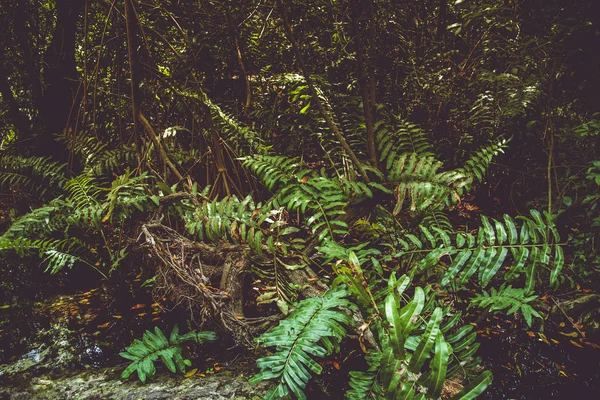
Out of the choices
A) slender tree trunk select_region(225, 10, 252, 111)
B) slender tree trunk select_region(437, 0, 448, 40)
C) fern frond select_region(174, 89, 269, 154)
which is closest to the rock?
fern frond select_region(174, 89, 269, 154)

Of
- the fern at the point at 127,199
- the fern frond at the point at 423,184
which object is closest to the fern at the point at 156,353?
the fern at the point at 127,199

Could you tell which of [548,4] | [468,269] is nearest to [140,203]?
[468,269]

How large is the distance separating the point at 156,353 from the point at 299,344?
41.1 inches

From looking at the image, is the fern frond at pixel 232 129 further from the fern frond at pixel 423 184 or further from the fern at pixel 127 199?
the fern frond at pixel 423 184

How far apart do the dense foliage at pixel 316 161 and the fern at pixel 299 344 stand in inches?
0.4

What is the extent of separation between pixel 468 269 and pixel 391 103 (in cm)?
202

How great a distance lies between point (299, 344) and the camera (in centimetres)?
142

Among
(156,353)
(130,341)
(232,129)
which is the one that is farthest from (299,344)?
(232,129)

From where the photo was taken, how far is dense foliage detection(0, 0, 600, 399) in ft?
5.65

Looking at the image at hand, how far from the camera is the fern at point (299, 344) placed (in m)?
1.39

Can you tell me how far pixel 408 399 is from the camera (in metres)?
1.07

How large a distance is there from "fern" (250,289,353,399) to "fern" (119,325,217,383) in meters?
0.76

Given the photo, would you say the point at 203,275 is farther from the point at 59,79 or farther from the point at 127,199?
the point at 59,79

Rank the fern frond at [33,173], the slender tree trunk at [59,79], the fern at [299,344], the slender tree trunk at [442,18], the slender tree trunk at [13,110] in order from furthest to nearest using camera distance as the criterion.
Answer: the slender tree trunk at [13,110] < the slender tree trunk at [442,18] < the slender tree trunk at [59,79] < the fern frond at [33,173] < the fern at [299,344]
